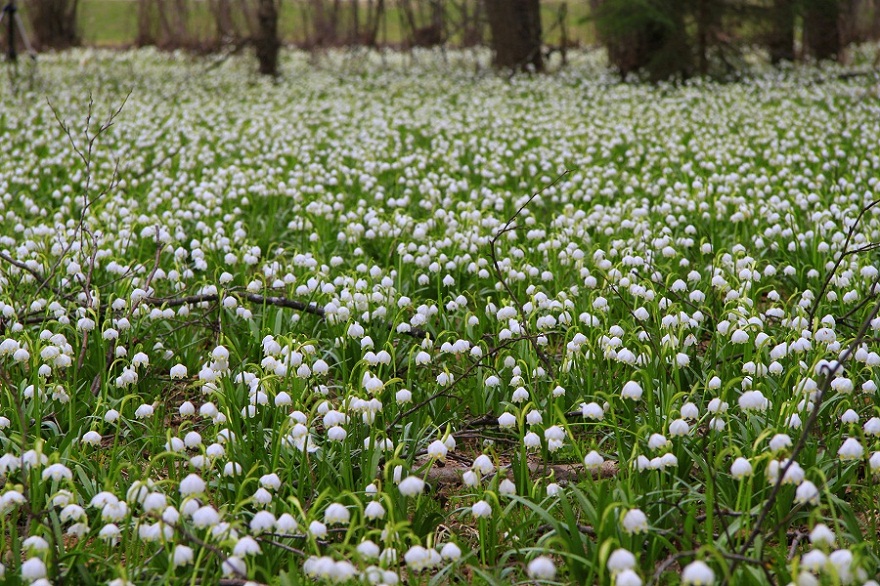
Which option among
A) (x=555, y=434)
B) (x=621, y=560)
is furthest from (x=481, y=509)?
(x=621, y=560)

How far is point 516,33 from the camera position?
1706 centimetres

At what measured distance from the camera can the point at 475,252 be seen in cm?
528

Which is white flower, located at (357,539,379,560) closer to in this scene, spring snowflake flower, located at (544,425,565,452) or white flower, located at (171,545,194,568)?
white flower, located at (171,545,194,568)

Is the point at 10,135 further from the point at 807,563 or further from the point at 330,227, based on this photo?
the point at 807,563

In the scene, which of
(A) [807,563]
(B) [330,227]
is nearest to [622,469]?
(A) [807,563]

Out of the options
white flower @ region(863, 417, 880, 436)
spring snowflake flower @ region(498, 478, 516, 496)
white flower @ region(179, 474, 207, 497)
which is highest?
white flower @ region(179, 474, 207, 497)

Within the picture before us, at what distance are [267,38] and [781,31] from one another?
32.8 ft

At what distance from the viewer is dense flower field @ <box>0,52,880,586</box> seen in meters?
2.31

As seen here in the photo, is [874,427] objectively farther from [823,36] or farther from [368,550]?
[823,36]

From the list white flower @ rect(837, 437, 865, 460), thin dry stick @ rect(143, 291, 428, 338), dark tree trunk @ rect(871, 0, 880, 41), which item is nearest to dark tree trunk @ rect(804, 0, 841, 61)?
dark tree trunk @ rect(871, 0, 880, 41)

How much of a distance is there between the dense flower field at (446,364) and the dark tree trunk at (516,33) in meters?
7.18

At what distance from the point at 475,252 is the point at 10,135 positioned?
25.1 feet

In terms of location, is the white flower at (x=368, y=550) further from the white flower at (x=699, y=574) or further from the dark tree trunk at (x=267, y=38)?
the dark tree trunk at (x=267, y=38)

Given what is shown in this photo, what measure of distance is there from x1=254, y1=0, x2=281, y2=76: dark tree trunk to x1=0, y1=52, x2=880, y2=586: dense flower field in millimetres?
6953
